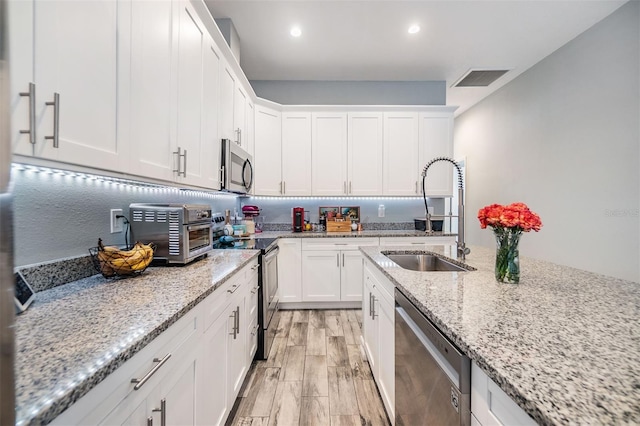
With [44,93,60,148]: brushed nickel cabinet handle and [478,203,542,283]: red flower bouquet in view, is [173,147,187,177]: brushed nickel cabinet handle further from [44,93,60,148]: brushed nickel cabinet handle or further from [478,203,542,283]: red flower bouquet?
[478,203,542,283]: red flower bouquet

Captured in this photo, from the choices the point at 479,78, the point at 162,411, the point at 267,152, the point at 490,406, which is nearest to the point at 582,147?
the point at 479,78

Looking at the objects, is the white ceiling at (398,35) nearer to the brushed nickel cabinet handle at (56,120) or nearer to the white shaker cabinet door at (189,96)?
the white shaker cabinet door at (189,96)

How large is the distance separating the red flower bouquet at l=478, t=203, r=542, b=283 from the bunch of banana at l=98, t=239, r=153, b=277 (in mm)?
1584

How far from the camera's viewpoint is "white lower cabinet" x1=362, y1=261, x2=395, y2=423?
1.37 m

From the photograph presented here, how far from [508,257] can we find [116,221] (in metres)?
2.00

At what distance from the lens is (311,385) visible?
1833 mm

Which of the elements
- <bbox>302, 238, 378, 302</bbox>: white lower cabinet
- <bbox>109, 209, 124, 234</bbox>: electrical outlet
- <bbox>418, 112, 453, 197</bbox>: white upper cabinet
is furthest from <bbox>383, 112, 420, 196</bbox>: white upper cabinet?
<bbox>109, 209, 124, 234</bbox>: electrical outlet

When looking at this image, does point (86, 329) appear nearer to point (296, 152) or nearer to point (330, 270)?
point (330, 270)

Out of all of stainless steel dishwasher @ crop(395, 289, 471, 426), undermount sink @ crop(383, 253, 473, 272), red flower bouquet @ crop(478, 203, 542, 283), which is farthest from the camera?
undermount sink @ crop(383, 253, 473, 272)

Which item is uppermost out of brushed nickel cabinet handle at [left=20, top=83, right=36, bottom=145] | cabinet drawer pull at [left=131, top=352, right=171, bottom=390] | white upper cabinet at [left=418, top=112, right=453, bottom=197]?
white upper cabinet at [left=418, top=112, right=453, bottom=197]

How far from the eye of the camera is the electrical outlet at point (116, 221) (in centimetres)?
141

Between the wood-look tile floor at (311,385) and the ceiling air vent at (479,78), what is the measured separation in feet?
12.3

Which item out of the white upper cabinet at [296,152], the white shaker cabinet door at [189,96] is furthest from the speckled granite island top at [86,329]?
Result: the white upper cabinet at [296,152]

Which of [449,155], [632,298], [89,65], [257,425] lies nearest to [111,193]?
[89,65]
